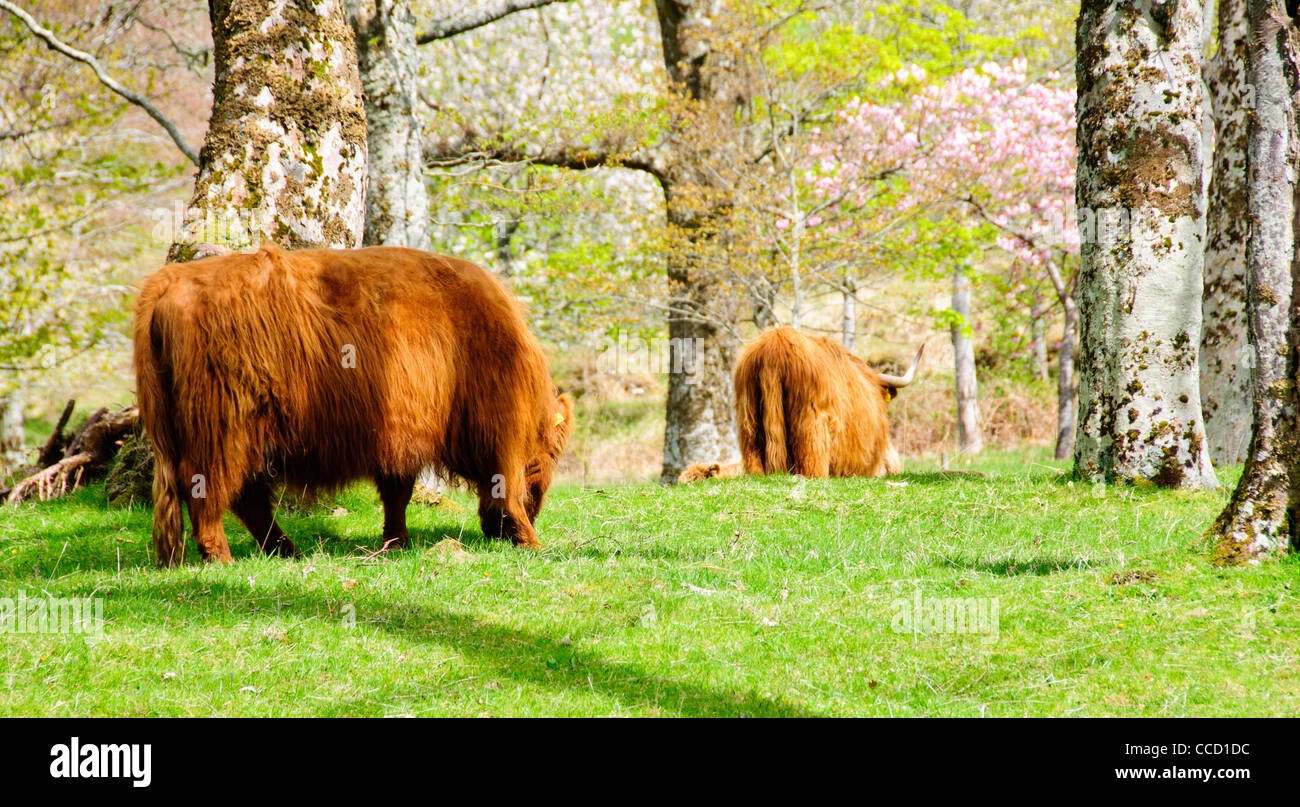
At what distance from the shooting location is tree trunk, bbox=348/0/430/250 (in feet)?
29.0

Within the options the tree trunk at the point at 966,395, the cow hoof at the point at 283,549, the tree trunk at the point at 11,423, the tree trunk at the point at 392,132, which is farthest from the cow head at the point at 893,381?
the tree trunk at the point at 11,423

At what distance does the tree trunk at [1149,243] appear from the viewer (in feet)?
23.5

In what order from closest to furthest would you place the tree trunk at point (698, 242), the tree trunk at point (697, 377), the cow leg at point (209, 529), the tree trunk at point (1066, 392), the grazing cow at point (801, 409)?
the cow leg at point (209, 529), the grazing cow at point (801, 409), the tree trunk at point (698, 242), the tree trunk at point (697, 377), the tree trunk at point (1066, 392)

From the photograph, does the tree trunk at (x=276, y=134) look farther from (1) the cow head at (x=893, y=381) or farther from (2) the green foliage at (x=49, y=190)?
(2) the green foliage at (x=49, y=190)

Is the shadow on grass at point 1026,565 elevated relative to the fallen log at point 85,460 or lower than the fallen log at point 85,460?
lower

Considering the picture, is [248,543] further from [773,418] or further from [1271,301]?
[1271,301]

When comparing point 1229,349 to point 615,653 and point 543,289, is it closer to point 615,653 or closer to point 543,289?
point 615,653

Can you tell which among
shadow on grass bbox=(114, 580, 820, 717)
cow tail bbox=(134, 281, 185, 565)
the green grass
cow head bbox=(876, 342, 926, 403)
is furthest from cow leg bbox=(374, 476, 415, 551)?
cow head bbox=(876, 342, 926, 403)

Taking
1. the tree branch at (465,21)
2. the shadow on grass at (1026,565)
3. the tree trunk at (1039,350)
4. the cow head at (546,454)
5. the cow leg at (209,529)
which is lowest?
the shadow on grass at (1026,565)

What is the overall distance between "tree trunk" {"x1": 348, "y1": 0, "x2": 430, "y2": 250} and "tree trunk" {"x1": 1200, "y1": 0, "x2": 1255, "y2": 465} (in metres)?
8.37

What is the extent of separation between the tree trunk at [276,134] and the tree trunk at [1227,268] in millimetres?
9008

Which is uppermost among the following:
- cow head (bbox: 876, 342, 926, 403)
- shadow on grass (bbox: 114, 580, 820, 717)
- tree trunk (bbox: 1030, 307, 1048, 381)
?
tree trunk (bbox: 1030, 307, 1048, 381)

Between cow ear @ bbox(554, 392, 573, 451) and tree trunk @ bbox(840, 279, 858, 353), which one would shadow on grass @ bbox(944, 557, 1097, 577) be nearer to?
cow ear @ bbox(554, 392, 573, 451)

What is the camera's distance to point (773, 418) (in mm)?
9242
